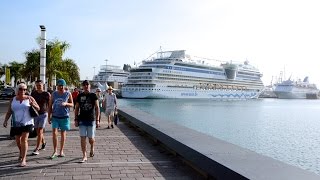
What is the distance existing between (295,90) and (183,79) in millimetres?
56123

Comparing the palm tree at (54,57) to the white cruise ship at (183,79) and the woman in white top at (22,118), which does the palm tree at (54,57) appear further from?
the white cruise ship at (183,79)

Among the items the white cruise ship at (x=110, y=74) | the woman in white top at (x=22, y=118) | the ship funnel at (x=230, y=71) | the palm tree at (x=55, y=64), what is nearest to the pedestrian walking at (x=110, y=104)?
the woman in white top at (x=22, y=118)

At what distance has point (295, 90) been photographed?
398ft

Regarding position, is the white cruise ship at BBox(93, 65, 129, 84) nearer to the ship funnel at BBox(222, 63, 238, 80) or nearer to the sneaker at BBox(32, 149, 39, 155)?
the ship funnel at BBox(222, 63, 238, 80)

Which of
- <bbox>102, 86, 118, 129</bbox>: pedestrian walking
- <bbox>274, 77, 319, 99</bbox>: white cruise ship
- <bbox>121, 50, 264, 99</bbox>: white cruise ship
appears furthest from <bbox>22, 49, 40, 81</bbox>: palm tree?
<bbox>274, 77, 319, 99</bbox>: white cruise ship

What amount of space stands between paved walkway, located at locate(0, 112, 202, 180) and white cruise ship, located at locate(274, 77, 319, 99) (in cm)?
12020

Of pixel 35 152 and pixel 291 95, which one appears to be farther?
pixel 291 95

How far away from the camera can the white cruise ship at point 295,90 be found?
121375 mm

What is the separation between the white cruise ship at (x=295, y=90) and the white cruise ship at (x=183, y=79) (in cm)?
2969

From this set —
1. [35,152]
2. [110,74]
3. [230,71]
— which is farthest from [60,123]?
[110,74]

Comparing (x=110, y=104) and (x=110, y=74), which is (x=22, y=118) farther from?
(x=110, y=74)

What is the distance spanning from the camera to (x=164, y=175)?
5.73 m

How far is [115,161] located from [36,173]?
5.12 ft

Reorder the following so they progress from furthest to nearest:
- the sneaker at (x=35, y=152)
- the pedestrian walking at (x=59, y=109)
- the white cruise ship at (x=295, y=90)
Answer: the white cruise ship at (x=295, y=90)
the sneaker at (x=35, y=152)
the pedestrian walking at (x=59, y=109)
